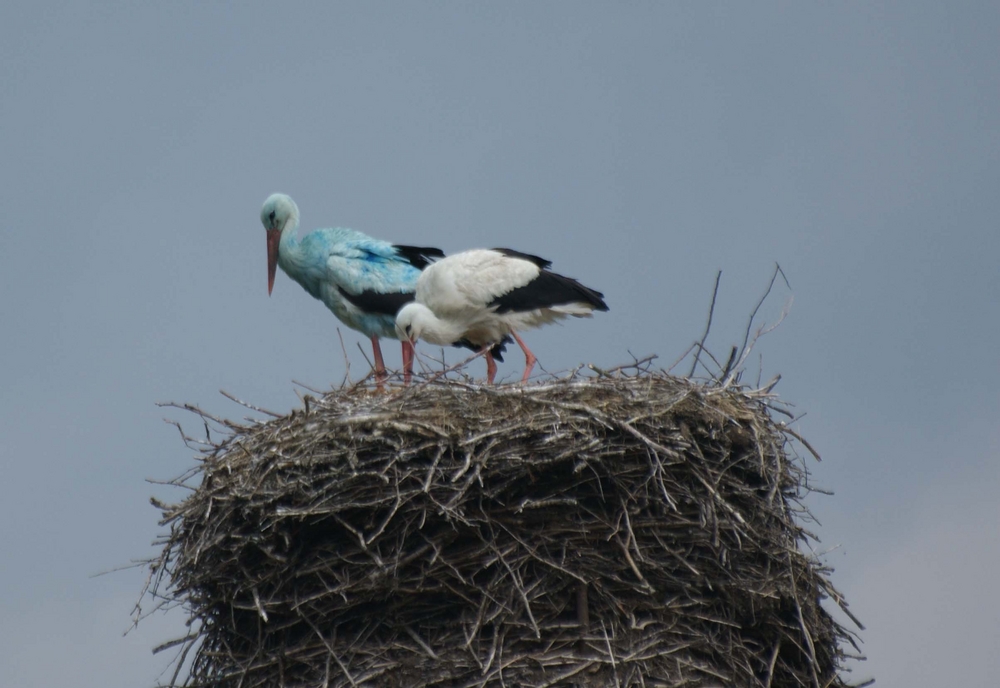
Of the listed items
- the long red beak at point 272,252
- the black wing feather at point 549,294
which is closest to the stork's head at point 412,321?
the black wing feather at point 549,294

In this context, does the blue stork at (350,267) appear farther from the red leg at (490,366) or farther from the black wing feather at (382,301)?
the red leg at (490,366)

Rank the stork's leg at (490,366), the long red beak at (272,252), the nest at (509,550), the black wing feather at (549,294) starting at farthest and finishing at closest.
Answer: the long red beak at (272,252) → the stork's leg at (490,366) → the black wing feather at (549,294) → the nest at (509,550)

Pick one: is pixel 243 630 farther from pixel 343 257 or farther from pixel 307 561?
pixel 343 257

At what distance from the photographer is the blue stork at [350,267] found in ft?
32.6

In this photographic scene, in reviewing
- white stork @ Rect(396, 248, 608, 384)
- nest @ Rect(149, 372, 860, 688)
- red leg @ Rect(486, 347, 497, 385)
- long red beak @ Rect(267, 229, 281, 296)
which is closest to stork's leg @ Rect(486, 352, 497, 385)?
red leg @ Rect(486, 347, 497, 385)

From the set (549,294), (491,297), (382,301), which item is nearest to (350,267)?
(382,301)

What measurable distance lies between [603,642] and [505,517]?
647 millimetres

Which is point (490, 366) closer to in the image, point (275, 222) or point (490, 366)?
point (490, 366)

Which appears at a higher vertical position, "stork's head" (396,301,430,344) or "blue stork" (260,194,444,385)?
"blue stork" (260,194,444,385)

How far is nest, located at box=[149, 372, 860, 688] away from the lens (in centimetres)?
648

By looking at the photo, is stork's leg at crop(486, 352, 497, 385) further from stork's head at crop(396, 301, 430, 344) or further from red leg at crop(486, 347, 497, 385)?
stork's head at crop(396, 301, 430, 344)

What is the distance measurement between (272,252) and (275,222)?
0.67 feet

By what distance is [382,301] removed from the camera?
32.5 feet

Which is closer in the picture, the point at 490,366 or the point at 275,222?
the point at 490,366
